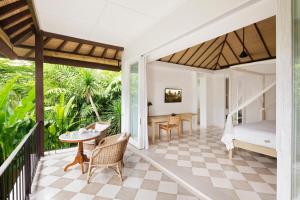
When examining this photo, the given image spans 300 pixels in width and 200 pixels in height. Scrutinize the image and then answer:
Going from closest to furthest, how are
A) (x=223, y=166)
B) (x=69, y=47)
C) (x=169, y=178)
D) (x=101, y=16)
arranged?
(x=169, y=178) < (x=101, y=16) < (x=223, y=166) < (x=69, y=47)

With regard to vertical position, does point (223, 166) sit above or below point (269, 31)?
below

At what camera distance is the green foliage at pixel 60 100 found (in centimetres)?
360

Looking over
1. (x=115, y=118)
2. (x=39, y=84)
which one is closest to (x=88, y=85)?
(x=115, y=118)

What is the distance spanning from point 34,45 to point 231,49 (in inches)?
241

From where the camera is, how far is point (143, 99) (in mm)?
4125

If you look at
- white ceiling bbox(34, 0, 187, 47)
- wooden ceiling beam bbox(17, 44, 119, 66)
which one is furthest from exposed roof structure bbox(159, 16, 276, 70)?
white ceiling bbox(34, 0, 187, 47)

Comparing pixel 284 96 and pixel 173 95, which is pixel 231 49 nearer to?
pixel 173 95

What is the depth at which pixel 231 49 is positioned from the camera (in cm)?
551

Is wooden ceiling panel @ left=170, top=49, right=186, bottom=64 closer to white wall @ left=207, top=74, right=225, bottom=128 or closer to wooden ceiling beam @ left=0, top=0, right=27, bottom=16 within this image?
white wall @ left=207, top=74, right=225, bottom=128

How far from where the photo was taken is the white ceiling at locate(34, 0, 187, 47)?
263cm

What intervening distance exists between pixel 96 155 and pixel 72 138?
27.8 inches

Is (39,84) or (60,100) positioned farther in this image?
(60,100)

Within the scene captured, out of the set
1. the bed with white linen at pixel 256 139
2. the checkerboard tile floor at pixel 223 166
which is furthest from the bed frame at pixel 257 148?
the checkerboard tile floor at pixel 223 166

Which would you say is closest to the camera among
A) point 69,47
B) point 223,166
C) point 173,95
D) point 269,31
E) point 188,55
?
point 223,166
